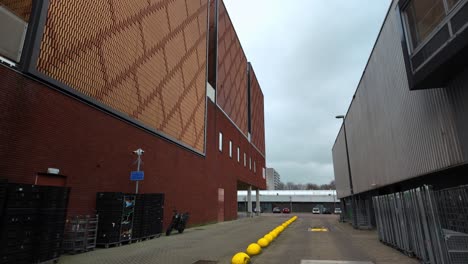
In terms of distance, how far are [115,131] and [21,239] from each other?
713 cm

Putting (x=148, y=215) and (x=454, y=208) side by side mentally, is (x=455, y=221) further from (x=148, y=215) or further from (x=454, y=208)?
(x=148, y=215)

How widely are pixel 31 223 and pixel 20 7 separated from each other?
7212mm

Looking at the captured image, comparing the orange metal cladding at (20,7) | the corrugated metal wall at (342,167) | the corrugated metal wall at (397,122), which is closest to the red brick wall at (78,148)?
the orange metal cladding at (20,7)

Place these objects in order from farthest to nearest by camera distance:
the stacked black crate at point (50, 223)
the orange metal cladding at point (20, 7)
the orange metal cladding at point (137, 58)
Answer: the orange metal cladding at point (137, 58), the orange metal cladding at point (20, 7), the stacked black crate at point (50, 223)

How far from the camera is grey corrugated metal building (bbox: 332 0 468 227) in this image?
7901 mm

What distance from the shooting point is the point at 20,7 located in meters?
10.5

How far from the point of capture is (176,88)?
21688mm

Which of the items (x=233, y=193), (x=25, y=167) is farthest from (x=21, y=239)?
(x=233, y=193)

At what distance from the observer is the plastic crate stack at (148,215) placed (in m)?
14.4

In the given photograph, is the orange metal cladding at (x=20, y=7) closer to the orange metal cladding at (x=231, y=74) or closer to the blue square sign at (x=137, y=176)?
the blue square sign at (x=137, y=176)

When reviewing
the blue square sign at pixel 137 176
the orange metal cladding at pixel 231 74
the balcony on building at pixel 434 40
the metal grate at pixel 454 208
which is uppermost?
the orange metal cladding at pixel 231 74

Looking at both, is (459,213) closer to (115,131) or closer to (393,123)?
(393,123)

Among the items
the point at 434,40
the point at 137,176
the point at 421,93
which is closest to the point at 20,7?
the point at 137,176

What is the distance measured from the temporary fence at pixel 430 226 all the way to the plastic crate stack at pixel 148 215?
10867 millimetres
